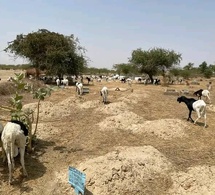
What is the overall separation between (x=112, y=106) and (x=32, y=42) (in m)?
22.8

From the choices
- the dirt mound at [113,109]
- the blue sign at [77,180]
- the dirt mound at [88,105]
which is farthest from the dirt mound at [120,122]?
the blue sign at [77,180]

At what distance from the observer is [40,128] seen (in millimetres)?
11617

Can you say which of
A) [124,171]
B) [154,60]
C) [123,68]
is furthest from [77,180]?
[123,68]

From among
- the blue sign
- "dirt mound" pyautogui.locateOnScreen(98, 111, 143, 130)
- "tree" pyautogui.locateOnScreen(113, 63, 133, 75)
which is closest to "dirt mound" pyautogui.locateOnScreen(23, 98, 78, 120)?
"dirt mound" pyautogui.locateOnScreen(98, 111, 143, 130)

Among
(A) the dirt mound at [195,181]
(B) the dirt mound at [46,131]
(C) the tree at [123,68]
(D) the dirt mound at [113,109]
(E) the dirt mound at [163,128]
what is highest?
→ (C) the tree at [123,68]

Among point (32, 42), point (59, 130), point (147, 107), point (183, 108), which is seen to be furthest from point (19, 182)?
point (32, 42)

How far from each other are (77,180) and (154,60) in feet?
138

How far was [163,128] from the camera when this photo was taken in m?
11.9

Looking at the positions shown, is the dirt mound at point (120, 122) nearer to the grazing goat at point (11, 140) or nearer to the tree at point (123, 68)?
the grazing goat at point (11, 140)

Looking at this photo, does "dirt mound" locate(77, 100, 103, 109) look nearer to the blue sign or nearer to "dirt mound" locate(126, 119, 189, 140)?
"dirt mound" locate(126, 119, 189, 140)

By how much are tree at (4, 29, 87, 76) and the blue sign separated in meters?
29.1

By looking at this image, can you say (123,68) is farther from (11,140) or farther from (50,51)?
(11,140)

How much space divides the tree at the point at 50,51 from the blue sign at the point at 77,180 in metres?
29.1

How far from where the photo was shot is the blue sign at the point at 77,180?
6.64 m
